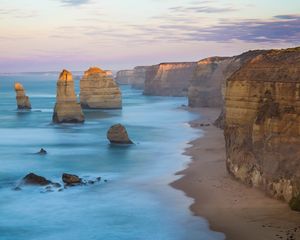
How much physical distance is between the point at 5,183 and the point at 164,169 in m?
13.0

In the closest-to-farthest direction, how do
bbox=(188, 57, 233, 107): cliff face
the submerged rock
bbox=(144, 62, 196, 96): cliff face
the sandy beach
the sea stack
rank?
the sandy beach → the submerged rock → the sea stack → bbox=(188, 57, 233, 107): cliff face → bbox=(144, 62, 196, 96): cliff face

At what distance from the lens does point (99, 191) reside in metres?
36.6

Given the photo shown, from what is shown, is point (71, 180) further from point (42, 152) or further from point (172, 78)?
point (172, 78)

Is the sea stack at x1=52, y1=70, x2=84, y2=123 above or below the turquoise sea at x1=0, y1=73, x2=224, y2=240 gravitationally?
above

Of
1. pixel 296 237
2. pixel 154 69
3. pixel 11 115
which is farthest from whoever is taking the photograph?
pixel 154 69

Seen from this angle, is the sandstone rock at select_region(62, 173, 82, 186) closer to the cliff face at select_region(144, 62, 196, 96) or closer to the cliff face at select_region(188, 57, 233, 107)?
the cliff face at select_region(188, 57, 233, 107)

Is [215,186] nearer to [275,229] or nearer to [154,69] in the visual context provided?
[275,229]

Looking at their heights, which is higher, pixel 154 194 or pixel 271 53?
pixel 271 53

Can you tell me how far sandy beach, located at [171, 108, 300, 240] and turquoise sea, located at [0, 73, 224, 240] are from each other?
0.87m

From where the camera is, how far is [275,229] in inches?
1025

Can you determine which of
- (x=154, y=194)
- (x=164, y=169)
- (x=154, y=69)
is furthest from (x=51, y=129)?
(x=154, y=69)

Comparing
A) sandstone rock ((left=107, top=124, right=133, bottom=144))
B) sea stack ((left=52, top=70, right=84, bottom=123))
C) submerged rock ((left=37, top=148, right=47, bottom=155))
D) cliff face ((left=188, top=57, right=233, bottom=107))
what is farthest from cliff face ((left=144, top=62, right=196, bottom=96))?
submerged rock ((left=37, top=148, right=47, bottom=155))

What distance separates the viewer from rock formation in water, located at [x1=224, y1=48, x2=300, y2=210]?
31.0 meters

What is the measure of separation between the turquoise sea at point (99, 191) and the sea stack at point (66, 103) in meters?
6.08
